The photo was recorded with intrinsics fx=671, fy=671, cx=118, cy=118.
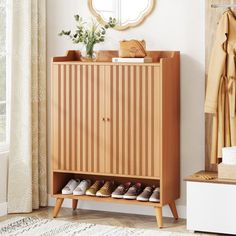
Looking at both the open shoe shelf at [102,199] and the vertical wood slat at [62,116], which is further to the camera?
the vertical wood slat at [62,116]

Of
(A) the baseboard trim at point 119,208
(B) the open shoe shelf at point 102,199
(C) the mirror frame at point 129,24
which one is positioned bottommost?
(A) the baseboard trim at point 119,208

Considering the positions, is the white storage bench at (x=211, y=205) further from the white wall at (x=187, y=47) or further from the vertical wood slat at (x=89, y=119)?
the vertical wood slat at (x=89, y=119)

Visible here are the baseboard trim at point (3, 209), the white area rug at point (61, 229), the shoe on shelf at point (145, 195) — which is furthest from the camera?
the baseboard trim at point (3, 209)

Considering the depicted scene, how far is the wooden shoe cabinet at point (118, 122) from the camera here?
500cm

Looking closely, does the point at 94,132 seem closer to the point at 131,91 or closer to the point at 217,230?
the point at 131,91

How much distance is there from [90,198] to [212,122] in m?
1.12

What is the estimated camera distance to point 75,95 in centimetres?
525

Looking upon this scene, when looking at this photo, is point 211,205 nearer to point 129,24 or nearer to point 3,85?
point 129,24

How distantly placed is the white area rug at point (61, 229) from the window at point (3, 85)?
721 millimetres

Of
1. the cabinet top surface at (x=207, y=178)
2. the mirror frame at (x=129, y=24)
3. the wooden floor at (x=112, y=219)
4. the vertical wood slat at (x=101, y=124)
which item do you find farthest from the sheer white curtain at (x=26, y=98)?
the cabinet top surface at (x=207, y=178)

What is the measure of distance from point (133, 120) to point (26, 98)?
0.98m

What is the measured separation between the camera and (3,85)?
5.53 meters

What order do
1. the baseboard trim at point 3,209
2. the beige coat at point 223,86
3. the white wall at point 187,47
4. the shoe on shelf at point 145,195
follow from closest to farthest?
1. the beige coat at point 223,86
2. the shoe on shelf at point 145,195
3. the white wall at point 187,47
4. the baseboard trim at point 3,209

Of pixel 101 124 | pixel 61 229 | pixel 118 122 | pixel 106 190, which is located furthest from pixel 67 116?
pixel 61 229
